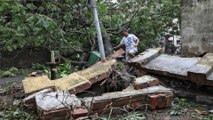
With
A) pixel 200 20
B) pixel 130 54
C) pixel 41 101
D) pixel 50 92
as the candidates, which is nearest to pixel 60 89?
pixel 50 92

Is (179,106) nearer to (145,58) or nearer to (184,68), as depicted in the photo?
(184,68)

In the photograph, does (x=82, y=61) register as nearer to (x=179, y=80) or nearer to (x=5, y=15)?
(x=5, y=15)

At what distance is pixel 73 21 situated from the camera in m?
10.2

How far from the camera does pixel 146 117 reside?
14.6ft

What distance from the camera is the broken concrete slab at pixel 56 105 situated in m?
4.02

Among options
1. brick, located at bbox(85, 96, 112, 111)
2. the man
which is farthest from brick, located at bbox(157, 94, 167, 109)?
the man

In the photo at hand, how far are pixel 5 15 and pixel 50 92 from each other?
661cm

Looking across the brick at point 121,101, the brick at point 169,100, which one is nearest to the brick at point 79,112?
the brick at point 121,101

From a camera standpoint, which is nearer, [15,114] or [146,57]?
[15,114]

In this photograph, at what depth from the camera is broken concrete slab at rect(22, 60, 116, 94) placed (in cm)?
522

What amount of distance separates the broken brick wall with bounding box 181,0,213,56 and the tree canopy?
8.91ft

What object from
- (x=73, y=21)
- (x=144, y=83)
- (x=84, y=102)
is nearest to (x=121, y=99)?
(x=84, y=102)

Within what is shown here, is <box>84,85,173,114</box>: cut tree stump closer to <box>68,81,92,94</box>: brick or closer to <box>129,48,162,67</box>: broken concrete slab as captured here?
<box>68,81,92,94</box>: brick

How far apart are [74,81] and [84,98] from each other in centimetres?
75
